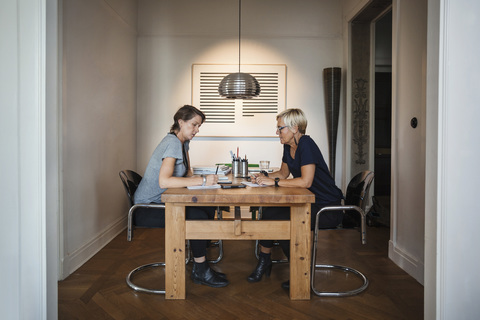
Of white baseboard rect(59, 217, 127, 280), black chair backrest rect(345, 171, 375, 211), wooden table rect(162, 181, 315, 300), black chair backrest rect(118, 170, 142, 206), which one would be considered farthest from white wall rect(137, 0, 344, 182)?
wooden table rect(162, 181, 315, 300)

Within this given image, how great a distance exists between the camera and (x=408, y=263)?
9.91 ft

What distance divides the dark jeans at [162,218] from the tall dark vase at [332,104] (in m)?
2.82

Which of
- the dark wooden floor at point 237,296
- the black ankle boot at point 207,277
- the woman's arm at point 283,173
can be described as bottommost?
the dark wooden floor at point 237,296

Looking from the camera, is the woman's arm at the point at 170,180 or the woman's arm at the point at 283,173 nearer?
the woman's arm at the point at 170,180

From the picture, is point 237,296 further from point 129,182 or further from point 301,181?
point 129,182

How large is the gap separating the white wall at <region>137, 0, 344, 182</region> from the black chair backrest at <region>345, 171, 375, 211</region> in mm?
2350

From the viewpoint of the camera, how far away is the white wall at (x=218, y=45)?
5137mm

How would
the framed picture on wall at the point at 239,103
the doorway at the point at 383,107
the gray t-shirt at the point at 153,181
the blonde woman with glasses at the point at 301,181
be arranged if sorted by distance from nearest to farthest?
the blonde woman with glasses at the point at 301,181, the gray t-shirt at the point at 153,181, the framed picture on wall at the point at 239,103, the doorway at the point at 383,107

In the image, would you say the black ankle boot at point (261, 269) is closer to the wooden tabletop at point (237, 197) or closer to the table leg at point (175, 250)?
the table leg at point (175, 250)
